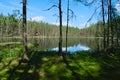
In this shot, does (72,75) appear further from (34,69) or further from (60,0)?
(60,0)

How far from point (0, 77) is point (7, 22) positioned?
151463 mm

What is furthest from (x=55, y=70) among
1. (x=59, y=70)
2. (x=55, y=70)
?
(x=59, y=70)

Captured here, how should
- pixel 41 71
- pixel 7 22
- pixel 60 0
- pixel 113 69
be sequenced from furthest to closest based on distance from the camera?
pixel 7 22, pixel 60 0, pixel 113 69, pixel 41 71

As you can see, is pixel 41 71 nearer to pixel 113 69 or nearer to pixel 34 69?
pixel 34 69

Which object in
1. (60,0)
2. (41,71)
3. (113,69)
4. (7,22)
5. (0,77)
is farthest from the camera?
(7,22)

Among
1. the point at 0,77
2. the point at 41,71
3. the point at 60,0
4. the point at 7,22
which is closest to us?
the point at 0,77

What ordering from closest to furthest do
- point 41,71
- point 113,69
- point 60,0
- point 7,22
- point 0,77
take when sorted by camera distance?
point 0,77 → point 41,71 → point 113,69 → point 60,0 → point 7,22

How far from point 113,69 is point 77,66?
11.2 feet

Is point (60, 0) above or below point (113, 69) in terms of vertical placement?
above

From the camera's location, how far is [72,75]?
696 inches

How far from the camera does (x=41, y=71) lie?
18.5m

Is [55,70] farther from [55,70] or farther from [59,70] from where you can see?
[59,70]

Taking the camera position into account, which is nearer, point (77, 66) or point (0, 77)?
point (0, 77)

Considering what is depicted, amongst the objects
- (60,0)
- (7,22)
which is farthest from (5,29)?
(60,0)
